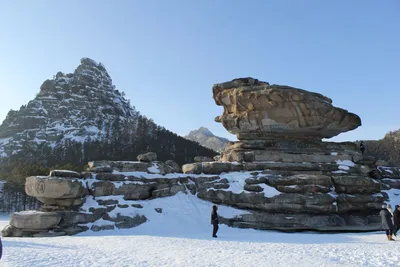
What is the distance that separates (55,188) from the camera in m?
22.1

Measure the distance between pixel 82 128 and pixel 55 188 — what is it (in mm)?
130913

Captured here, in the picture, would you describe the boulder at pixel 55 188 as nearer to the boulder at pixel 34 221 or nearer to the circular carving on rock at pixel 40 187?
the circular carving on rock at pixel 40 187

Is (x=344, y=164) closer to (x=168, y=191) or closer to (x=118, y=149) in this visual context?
(x=168, y=191)

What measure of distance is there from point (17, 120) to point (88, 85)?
1467 inches

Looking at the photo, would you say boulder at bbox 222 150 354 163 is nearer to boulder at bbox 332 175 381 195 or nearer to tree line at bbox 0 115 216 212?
boulder at bbox 332 175 381 195

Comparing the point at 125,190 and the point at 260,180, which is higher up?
the point at 260,180

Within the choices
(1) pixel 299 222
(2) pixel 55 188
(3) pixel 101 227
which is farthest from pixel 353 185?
(2) pixel 55 188

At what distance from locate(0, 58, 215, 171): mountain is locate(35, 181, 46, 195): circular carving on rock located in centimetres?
7782

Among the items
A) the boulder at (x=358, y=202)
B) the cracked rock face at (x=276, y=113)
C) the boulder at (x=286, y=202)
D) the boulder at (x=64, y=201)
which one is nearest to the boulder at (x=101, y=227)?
the boulder at (x=64, y=201)

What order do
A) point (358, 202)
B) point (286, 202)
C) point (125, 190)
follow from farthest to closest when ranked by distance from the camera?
point (358, 202)
point (125, 190)
point (286, 202)

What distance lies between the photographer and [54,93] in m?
169

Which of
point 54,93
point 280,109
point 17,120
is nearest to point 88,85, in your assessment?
point 54,93

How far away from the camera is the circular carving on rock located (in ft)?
72.7

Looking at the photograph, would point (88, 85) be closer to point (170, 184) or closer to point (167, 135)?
point (167, 135)
